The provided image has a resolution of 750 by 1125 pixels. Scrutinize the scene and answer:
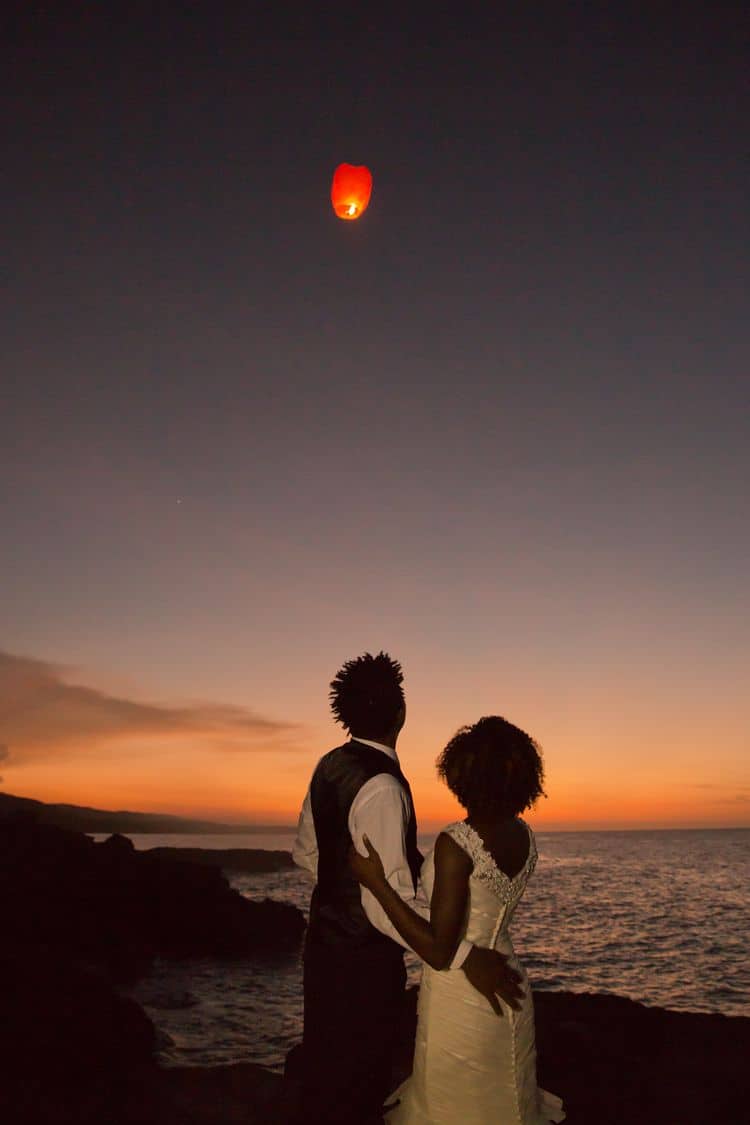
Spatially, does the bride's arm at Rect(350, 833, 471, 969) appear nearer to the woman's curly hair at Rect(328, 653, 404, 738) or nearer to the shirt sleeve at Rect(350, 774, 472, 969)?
the shirt sleeve at Rect(350, 774, 472, 969)

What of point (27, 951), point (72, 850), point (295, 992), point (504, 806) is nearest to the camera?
point (504, 806)

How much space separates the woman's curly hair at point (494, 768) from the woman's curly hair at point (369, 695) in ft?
1.19

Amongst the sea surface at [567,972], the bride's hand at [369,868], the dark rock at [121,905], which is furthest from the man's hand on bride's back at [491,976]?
the dark rock at [121,905]

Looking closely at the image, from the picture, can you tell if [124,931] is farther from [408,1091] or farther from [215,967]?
[408,1091]

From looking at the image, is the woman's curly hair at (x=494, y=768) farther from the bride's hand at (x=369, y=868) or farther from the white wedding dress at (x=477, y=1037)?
the bride's hand at (x=369, y=868)

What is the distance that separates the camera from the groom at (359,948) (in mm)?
3238

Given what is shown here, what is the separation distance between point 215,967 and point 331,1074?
28.0m

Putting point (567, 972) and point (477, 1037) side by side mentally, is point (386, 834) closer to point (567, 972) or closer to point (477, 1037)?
point (477, 1037)

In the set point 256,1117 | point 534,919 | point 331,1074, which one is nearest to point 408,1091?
point 331,1074

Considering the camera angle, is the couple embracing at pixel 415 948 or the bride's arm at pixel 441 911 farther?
the couple embracing at pixel 415 948

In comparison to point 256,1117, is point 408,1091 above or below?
above

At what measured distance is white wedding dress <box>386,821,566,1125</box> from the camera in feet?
10.7

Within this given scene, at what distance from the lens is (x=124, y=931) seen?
28.4 metres

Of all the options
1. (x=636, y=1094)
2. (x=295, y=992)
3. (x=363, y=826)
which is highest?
(x=363, y=826)
